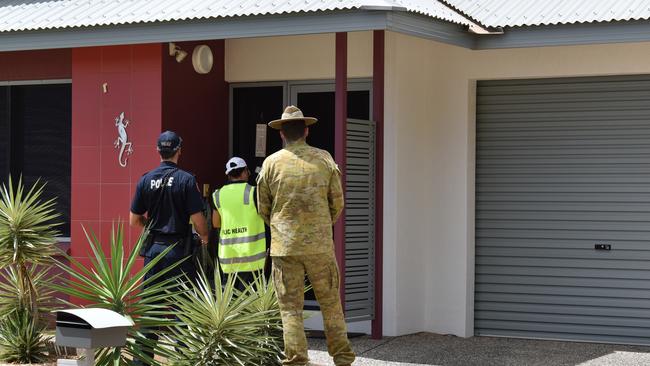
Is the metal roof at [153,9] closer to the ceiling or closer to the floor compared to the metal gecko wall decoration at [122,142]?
closer to the ceiling

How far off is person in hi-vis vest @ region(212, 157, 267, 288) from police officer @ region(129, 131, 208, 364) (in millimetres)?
887

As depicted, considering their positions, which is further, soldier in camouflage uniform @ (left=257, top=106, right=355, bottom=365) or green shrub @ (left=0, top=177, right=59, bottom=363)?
green shrub @ (left=0, top=177, right=59, bottom=363)

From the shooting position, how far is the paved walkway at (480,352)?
9.92m

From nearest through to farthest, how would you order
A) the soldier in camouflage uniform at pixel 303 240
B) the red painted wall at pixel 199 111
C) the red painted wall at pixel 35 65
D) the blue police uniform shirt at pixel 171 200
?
the soldier in camouflage uniform at pixel 303 240 < the blue police uniform shirt at pixel 171 200 < the red painted wall at pixel 199 111 < the red painted wall at pixel 35 65

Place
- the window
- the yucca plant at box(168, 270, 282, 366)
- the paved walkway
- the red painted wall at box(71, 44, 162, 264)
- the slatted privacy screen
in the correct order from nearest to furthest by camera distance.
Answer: the yucca plant at box(168, 270, 282, 366) < the paved walkway < the slatted privacy screen < the red painted wall at box(71, 44, 162, 264) < the window

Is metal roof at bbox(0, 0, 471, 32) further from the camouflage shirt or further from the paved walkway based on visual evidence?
the paved walkway

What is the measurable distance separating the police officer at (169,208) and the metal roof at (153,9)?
1744 millimetres

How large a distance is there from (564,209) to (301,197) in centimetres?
419

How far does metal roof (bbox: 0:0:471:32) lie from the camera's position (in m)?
9.57

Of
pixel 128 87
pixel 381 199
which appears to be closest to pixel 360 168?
pixel 381 199

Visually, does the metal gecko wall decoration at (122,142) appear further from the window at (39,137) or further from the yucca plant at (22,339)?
the yucca plant at (22,339)

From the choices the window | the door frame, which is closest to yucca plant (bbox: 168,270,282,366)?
the door frame

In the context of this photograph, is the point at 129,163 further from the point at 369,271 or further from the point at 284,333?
the point at 284,333

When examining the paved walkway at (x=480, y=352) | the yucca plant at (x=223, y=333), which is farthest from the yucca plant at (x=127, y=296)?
the paved walkway at (x=480, y=352)
